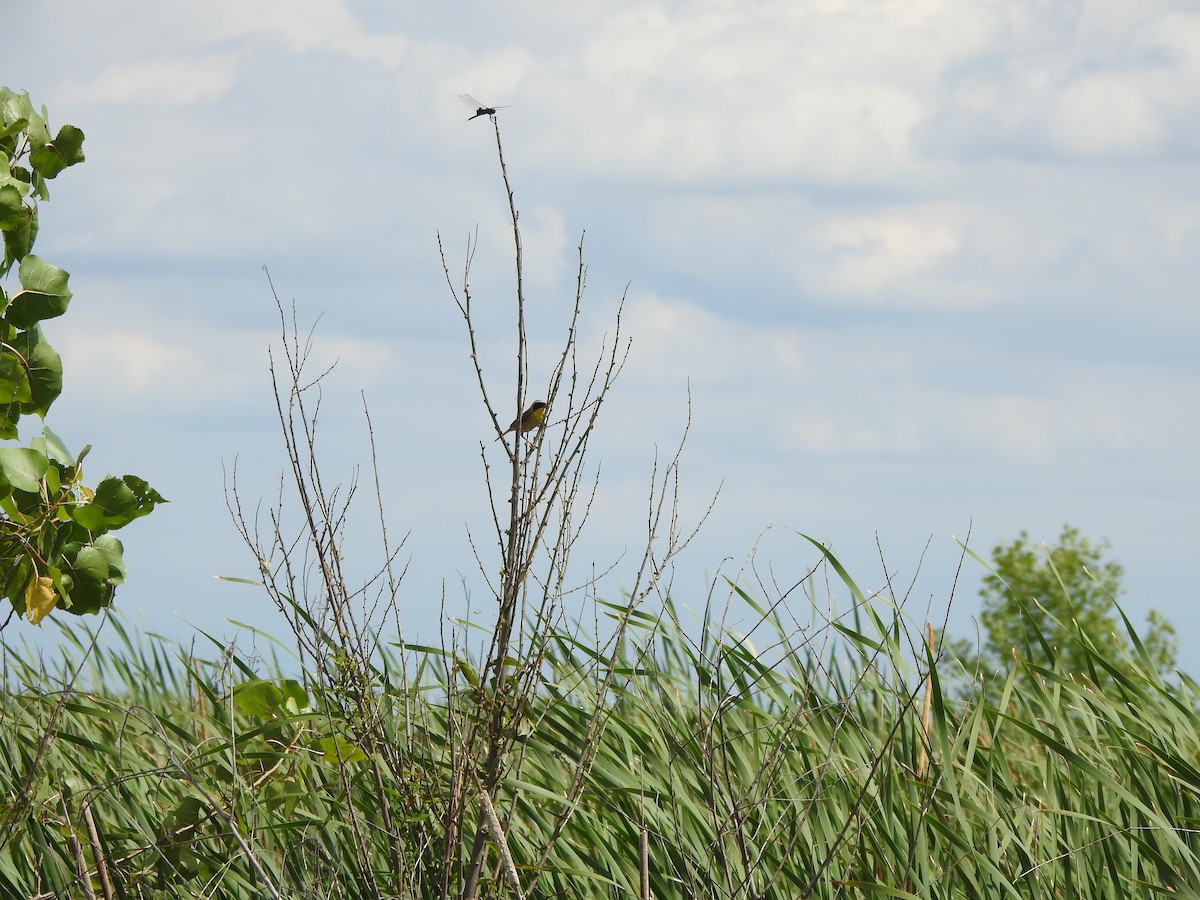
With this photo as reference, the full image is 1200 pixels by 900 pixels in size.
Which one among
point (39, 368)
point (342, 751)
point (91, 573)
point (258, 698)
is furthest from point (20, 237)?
point (342, 751)

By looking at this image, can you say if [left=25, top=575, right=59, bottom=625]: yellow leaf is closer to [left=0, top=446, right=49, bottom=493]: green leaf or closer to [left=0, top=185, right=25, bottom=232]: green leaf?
[left=0, top=446, right=49, bottom=493]: green leaf

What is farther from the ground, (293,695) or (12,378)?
(12,378)

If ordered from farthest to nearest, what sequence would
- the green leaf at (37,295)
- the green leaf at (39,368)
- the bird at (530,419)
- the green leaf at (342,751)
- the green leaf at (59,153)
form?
the green leaf at (59,153), the green leaf at (39,368), the green leaf at (37,295), the green leaf at (342,751), the bird at (530,419)

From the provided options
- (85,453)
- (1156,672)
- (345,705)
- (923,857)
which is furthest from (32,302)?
(1156,672)

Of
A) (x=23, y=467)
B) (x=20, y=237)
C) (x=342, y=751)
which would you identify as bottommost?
(x=342, y=751)

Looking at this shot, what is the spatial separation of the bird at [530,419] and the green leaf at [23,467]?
4.30 ft

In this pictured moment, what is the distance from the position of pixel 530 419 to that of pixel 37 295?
4.70ft

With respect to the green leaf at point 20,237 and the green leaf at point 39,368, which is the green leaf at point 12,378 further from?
the green leaf at point 20,237

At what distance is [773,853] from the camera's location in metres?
3.64

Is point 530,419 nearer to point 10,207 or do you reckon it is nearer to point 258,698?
point 258,698

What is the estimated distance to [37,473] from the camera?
329 centimetres

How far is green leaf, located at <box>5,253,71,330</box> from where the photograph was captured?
3.35 meters

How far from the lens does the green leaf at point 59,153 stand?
3625 mm

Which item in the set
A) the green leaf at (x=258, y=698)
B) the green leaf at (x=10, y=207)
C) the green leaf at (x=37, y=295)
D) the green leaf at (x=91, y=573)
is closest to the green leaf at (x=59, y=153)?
the green leaf at (x=10, y=207)
